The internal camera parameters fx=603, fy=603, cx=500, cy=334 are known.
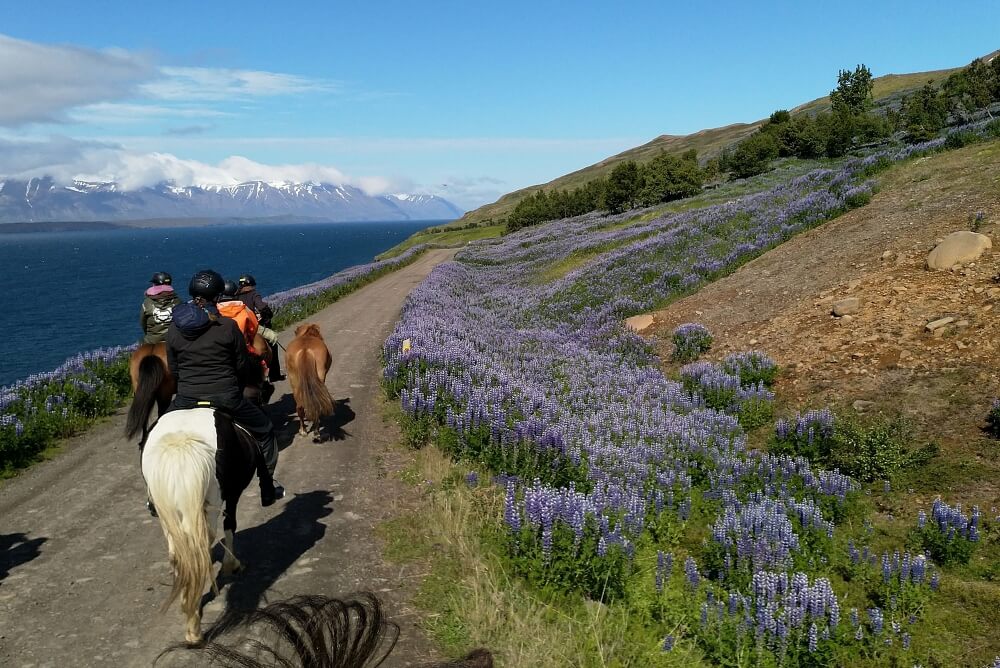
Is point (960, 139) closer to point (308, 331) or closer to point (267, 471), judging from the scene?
point (308, 331)

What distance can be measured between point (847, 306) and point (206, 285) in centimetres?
1435

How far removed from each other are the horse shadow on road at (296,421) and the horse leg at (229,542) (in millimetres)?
4796

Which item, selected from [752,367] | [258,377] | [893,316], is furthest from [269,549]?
[893,316]

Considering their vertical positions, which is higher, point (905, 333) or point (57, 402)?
point (905, 333)

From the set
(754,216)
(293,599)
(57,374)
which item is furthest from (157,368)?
(754,216)

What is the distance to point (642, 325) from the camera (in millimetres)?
19656

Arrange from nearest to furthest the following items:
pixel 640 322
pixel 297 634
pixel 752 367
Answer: pixel 297 634 → pixel 752 367 → pixel 640 322

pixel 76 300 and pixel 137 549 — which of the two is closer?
pixel 137 549

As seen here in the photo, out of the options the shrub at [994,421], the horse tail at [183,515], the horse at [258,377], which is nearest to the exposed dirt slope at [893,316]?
the shrub at [994,421]

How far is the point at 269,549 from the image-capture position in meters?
7.70

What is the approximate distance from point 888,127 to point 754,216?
31807mm

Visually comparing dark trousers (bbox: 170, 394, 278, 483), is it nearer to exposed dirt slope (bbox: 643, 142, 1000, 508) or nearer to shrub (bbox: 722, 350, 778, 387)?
exposed dirt slope (bbox: 643, 142, 1000, 508)

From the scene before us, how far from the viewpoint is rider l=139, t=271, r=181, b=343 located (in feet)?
Result: 34.3

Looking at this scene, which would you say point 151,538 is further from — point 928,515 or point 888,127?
point 888,127
